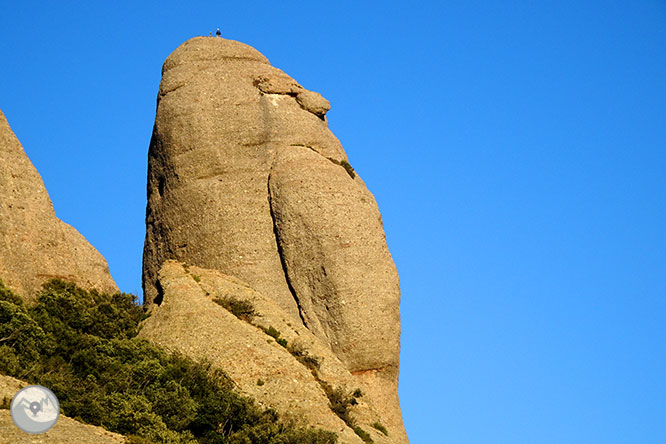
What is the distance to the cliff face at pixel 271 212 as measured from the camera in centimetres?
3572

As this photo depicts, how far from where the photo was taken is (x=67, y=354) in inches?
1241

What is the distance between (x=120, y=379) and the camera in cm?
2997

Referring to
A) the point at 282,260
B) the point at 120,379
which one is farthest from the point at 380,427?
the point at 120,379

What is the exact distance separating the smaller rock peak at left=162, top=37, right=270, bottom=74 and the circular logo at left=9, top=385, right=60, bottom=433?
66.8 ft

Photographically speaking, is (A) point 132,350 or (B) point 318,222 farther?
(B) point 318,222

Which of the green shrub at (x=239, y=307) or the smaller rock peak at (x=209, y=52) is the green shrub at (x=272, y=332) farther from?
the smaller rock peak at (x=209, y=52)

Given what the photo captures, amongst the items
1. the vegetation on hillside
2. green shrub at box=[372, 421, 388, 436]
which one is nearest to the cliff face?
green shrub at box=[372, 421, 388, 436]

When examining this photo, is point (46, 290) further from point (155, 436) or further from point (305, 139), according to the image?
point (305, 139)

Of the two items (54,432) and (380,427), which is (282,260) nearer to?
(380,427)

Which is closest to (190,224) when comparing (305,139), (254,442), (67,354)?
(305,139)

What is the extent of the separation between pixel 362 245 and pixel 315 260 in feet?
5.34

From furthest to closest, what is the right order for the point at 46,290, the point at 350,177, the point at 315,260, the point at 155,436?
the point at 350,177
the point at 315,260
the point at 46,290
the point at 155,436

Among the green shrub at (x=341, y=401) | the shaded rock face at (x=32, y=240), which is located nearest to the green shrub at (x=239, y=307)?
the green shrub at (x=341, y=401)

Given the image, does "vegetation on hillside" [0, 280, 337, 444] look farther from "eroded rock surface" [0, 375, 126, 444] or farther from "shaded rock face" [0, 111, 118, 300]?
"eroded rock surface" [0, 375, 126, 444]
